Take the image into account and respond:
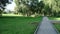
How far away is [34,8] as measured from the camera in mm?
75625

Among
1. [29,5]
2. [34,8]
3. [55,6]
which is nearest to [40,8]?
[34,8]

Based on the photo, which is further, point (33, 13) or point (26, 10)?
point (33, 13)

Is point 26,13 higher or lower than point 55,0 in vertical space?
lower

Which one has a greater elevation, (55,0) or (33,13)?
(55,0)

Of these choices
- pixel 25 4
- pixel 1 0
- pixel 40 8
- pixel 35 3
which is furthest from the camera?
pixel 40 8

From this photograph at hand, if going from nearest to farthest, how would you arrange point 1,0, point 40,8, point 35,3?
point 1,0
point 35,3
point 40,8

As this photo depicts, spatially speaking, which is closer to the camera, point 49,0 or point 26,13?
point 49,0

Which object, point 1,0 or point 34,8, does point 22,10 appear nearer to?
point 34,8

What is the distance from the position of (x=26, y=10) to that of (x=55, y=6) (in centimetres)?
1841

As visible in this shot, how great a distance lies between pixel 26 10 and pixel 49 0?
18723 mm

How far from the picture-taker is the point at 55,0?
2004 inches

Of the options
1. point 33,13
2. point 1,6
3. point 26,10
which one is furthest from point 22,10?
point 1,6

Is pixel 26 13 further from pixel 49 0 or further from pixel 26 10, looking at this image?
Result: pixel 49 0

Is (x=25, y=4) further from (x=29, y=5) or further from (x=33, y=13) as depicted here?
(x=33, y=13)
